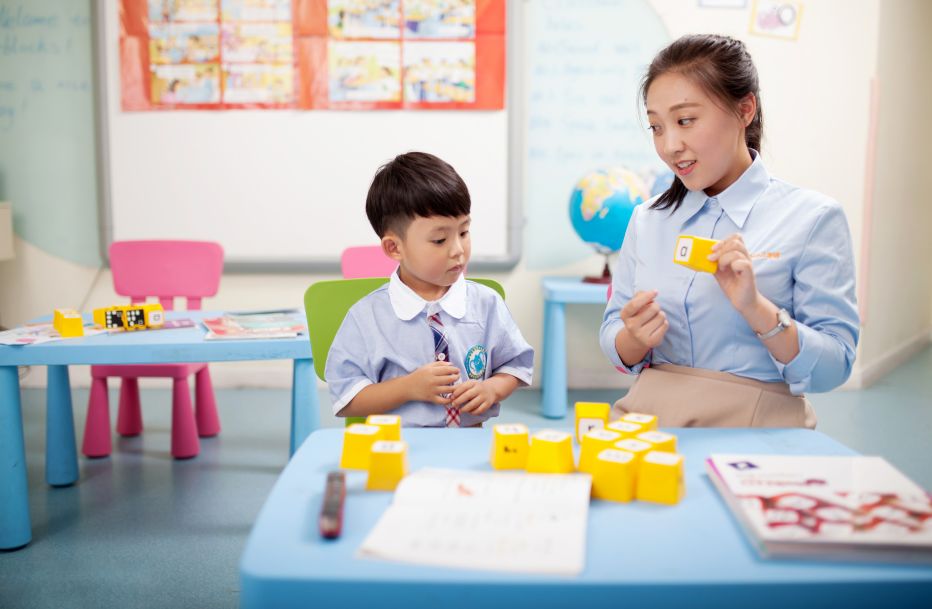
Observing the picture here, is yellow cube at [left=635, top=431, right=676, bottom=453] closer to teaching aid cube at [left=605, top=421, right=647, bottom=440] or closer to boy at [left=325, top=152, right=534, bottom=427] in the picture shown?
teaching aid cube at [left=605, top=421, right=647, bottom=440]

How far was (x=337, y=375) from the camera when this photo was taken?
1.53 m

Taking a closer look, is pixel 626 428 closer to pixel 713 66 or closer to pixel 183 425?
pixel 713 66

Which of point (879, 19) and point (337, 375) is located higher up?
point (879, 19)

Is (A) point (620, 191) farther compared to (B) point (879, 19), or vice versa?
(B) point (879, 19)

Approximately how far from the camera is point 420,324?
1.56 metres

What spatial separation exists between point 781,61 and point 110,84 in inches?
121

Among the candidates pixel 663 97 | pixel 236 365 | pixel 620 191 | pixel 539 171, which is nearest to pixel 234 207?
pixel 236 365

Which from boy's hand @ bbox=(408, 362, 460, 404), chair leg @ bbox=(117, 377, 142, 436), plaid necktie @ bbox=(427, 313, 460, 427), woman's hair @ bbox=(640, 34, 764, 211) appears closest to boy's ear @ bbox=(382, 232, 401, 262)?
plaid necktie @ bbox=(427, 313, 460, 427)

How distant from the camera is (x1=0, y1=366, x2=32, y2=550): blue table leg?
7.06 feet

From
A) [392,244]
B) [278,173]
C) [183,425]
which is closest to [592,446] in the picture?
[392,244]

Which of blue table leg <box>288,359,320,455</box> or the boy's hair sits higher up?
the boy's hair

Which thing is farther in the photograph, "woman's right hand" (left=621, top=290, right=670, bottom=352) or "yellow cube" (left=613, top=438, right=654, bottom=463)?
"woman's right hand" (left=621, top=290, right=670, bottom=352)

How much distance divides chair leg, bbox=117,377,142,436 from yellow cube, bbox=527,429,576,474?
2.64m

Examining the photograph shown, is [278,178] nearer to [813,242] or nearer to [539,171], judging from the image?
[539,171]
